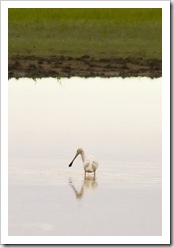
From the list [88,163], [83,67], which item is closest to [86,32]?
[83,67]

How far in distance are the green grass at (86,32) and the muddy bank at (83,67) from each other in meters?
0.09

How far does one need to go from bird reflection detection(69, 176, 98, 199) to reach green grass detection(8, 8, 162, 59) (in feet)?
4.39

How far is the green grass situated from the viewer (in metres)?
11.8

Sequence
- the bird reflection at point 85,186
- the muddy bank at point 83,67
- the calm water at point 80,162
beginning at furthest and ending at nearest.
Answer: the muddy bank at point 83,67 → the bird reflection at point 85,186 → the calm water at point 80,162

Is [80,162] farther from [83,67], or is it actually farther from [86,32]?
[83,67]

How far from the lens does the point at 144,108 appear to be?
12.3 metres

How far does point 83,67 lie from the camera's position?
15188 millimetres

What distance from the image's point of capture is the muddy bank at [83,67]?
14.3m

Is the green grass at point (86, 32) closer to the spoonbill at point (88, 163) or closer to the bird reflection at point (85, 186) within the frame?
the spoonbill at point (88, 163)

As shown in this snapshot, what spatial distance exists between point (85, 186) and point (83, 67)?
11.6 ft

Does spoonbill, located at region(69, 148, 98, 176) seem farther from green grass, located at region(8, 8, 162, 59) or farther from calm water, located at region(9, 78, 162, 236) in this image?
green grass, located at region(8, 8, 162, 59)

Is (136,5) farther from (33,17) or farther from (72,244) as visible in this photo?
(72,244)

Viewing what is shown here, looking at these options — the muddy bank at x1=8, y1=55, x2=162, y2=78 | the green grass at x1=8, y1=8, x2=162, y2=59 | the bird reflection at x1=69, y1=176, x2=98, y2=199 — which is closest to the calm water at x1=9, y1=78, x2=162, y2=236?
the bird reflection at x1=69, y1=176, x2=98, y2=199

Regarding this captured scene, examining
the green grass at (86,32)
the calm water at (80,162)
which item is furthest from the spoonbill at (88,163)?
the green grass at (86,32)
